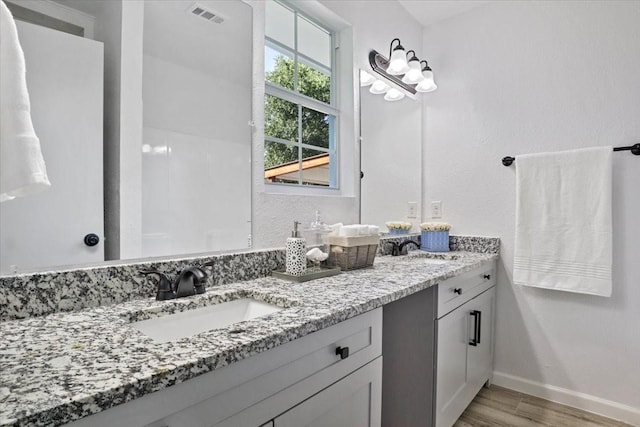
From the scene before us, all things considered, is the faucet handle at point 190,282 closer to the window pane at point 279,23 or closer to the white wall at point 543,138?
the window pane at point 279,23

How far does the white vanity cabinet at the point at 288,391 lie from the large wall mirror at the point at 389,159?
3.33 ft

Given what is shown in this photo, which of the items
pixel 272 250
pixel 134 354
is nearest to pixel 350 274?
pixel 272 250

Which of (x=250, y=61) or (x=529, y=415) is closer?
(x=250, y=61)

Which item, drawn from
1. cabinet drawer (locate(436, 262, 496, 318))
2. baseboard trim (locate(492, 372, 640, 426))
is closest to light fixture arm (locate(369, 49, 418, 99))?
cabinet drawer (locate(436, 262, 496, 318))

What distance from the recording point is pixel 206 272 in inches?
44.2

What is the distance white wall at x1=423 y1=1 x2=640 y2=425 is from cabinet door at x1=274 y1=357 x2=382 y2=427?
145cm

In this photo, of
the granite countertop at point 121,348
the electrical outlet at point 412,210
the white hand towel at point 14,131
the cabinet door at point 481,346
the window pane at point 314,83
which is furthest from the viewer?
the electrical outlet at point 412,210

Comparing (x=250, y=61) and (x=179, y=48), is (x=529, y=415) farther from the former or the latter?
(x=179, y=48)

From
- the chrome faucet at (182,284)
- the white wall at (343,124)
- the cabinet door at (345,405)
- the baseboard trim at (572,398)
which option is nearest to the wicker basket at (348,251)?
the white wall at (343,124)

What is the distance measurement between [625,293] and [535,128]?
99cm

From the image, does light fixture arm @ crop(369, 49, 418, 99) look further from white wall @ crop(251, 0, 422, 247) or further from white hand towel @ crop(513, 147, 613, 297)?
white hand towel @ crop(513, 147, 613, 297)

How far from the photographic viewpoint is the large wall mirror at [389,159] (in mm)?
1996

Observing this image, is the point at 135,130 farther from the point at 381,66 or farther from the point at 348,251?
the point at 381,66

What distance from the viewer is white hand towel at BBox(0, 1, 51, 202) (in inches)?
22.2
